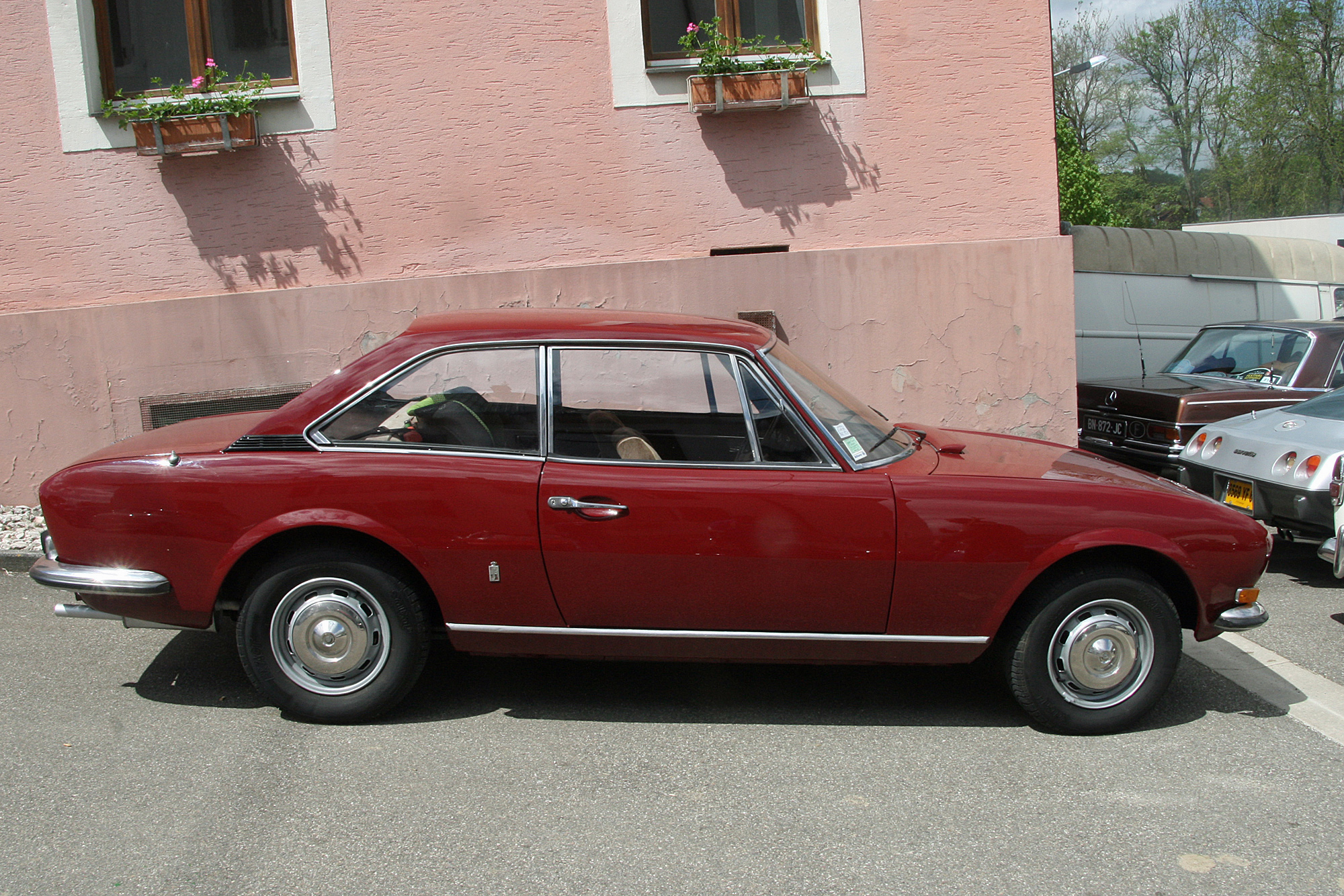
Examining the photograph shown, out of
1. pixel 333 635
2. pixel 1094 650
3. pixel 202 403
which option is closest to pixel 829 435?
pixel 1094 650

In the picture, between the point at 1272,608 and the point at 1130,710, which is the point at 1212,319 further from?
the point at 1130,710

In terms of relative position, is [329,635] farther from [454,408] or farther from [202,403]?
[202,403]

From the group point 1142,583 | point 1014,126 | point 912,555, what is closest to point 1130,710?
point 1142,583

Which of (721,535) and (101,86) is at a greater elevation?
(101,86)

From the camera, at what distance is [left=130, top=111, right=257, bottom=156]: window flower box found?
24.5 ft

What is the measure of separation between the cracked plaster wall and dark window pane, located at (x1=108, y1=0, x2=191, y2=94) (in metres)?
1.70

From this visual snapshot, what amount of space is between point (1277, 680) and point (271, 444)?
4.33 m

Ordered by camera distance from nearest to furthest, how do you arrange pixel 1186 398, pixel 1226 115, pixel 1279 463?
pixel 1279 463 < pixel 1186 398 < pixel 1226 115

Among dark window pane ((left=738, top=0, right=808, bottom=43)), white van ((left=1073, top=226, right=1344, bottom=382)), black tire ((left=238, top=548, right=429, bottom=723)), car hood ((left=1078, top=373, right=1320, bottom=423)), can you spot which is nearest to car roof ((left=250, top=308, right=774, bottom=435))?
black tire ((left=238, top=548, right=429, bottom=723))

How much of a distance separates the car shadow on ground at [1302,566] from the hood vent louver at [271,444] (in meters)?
5.12

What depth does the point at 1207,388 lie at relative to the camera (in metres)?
8.22

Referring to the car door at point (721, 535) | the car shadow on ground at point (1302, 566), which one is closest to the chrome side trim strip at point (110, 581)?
the car door at point (721, 535)

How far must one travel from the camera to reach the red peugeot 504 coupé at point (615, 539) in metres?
3.89

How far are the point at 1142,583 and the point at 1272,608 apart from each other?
7.72ft
